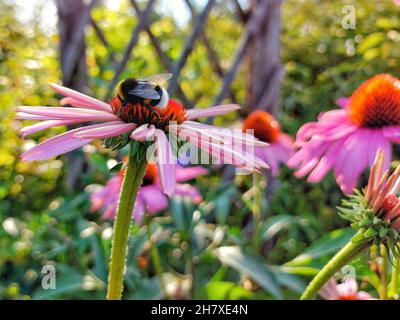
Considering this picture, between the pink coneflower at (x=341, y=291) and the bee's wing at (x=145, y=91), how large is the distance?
247 millimetres

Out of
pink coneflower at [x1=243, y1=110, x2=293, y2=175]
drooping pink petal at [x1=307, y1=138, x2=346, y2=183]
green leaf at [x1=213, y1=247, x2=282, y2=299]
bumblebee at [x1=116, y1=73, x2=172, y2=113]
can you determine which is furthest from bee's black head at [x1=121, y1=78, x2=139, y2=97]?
pink coneflower at [x1=243, y1=110, x2=293, y2=175]

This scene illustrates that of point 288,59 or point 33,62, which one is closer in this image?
point 33,62

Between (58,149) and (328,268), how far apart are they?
22 cm

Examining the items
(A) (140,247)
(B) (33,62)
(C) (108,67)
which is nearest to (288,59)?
(C) (108,67)

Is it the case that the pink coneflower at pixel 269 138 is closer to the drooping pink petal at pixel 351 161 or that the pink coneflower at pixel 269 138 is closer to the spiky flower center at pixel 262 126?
the spiky flower center at pixel 262 126

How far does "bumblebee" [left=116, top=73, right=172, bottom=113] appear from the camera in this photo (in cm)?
42

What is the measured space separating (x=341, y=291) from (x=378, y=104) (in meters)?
0.20

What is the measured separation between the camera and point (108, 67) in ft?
5.17

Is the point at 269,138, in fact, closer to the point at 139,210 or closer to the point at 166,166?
the point at 139,210

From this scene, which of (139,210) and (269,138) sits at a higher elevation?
(269,138)

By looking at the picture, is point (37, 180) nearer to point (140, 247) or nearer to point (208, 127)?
point (140, 247)

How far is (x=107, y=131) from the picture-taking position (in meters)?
0.36

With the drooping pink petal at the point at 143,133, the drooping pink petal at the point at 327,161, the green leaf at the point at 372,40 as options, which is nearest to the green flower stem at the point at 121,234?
the drooping pink petal at the point at 143,133

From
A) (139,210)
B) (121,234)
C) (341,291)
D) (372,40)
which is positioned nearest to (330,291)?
(341,291)
